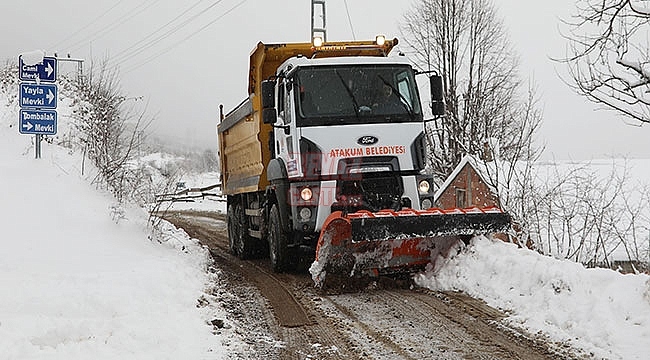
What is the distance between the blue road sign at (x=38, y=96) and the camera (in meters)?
10.6

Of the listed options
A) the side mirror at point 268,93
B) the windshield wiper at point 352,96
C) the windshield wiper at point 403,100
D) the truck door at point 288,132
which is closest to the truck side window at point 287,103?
the truck door at point 288,132

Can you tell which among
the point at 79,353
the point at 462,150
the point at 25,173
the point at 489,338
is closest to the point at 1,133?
the point at 25,173

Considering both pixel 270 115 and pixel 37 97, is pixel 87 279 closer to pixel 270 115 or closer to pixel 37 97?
pixel 270 115

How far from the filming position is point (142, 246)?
8.93 meters

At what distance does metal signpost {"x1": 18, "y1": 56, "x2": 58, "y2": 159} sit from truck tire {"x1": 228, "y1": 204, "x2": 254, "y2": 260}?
3784mm

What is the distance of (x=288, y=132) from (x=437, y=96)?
2.16 m

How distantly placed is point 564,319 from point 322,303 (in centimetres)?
266

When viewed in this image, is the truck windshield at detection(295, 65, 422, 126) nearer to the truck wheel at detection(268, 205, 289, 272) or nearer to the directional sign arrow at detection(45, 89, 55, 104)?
the truck wheel at detection(268, 205, 289, 272)

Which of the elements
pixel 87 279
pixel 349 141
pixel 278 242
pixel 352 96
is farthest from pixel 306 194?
pixel 87 279

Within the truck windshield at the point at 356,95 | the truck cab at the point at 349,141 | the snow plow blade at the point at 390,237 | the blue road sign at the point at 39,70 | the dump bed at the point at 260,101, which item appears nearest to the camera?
the snow plow blade at the point at 390,237

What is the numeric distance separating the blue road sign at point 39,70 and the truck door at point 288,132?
13.9ft

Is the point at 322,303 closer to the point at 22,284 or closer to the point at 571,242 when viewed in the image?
the point at 22,284

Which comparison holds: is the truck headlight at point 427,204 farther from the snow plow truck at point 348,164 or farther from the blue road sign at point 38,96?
the blue road sign at point 38,96

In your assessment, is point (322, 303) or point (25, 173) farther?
point (25, 173)
